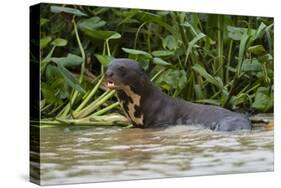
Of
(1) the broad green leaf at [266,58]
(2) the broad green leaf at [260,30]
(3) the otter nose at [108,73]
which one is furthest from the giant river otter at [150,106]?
(2) the broad green leaf at [260,30]

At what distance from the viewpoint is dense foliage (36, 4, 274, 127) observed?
500cm

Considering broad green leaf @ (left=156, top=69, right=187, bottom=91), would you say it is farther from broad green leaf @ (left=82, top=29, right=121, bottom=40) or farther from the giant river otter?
broad green leaf @ (left=82, top=29, right=121, bottom=40)

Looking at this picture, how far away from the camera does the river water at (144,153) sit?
16.1ft

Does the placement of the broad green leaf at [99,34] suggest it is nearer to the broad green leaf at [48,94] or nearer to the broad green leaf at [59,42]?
the broad green leaf at [59,42]

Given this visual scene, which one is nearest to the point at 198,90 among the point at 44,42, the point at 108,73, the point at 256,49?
the point at 256,49

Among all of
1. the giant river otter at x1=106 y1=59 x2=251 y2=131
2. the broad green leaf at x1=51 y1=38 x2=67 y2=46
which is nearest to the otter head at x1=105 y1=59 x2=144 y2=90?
the giant river otter at x1=106 y1=59 x2=251 y2=131

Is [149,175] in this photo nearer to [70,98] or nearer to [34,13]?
[70,98]

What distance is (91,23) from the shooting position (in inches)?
201

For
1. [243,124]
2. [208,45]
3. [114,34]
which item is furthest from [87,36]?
[243,124]

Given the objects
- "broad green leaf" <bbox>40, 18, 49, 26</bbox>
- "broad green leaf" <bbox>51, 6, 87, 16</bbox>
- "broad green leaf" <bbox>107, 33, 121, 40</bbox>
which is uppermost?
"broad green leaf" <bbox>51, 6, 87, 16</bbox>

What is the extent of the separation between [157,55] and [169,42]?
14cm

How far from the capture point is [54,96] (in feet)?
16.2

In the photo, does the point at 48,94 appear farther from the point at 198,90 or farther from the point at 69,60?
the point at 198,90

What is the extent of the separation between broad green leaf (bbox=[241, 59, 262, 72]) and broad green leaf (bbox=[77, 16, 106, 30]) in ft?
3.96
